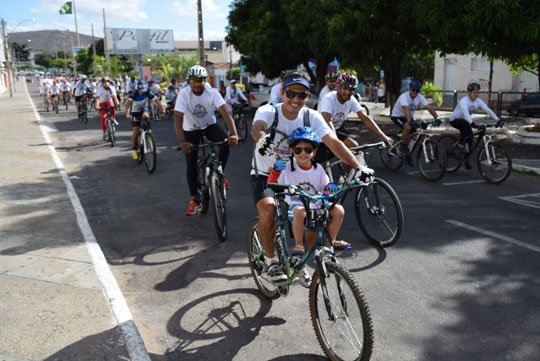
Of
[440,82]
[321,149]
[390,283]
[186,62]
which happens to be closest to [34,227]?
[321,149]

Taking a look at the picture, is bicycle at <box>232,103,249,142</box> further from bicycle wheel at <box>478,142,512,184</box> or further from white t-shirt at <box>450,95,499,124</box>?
bicycle wheel at <box>478,142,512,184</box>

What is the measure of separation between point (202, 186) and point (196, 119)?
0.95 metres

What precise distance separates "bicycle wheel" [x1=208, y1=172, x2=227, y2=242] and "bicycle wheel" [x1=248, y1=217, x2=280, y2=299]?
5.03ft

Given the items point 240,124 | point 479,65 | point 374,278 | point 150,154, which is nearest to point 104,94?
point 150,154

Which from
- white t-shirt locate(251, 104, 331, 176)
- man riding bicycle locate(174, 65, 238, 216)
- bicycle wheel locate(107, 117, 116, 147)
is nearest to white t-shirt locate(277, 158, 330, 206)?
white t-shirt locate(251, 104, 331, 176)

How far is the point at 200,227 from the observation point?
679 cm

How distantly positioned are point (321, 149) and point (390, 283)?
182 cm

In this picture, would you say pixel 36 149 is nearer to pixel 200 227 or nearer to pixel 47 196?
pixel 47 196

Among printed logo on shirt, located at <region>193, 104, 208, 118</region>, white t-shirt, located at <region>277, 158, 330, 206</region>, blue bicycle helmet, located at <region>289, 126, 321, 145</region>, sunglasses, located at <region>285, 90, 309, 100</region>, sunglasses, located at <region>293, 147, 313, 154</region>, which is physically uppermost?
sunglasses, located at <region>285, 90, 309, 100</region>

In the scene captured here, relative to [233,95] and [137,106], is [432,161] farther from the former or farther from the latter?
[233,95]

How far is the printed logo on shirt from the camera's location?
274 inches

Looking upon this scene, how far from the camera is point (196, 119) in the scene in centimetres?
703

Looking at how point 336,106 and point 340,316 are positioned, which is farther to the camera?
point 336,106

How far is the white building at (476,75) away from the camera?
1447 inches
